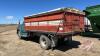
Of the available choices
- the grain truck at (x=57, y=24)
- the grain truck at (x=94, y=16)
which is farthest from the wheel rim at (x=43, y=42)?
the grain truck at (x=94, y=16)

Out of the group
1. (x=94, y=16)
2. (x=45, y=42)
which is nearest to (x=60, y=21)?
(x=45, y=42)

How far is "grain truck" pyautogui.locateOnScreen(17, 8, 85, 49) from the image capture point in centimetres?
798

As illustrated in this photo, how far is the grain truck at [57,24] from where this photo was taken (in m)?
7.98

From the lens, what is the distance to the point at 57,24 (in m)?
8.19

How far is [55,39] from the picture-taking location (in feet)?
28.4

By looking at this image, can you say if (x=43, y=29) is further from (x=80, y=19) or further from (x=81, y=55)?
(x=81, y=55)

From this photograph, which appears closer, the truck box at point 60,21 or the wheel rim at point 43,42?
Answer: the truck box at point 60,21

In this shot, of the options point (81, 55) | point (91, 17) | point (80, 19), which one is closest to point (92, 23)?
point (91, 17)

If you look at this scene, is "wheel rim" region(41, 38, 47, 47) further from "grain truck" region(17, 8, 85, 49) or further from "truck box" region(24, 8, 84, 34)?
"truck box" region(24, 8, 84, 34)

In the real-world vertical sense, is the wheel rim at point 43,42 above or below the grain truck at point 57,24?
below

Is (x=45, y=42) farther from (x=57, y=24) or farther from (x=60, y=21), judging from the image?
(x=60, y=21)

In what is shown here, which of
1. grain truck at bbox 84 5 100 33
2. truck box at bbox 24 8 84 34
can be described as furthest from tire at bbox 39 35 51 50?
grain truck at bbox 84 5 100 33

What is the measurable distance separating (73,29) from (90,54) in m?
1.84

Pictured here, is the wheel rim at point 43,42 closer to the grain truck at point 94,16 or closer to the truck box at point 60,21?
the truck box at point 60,21
